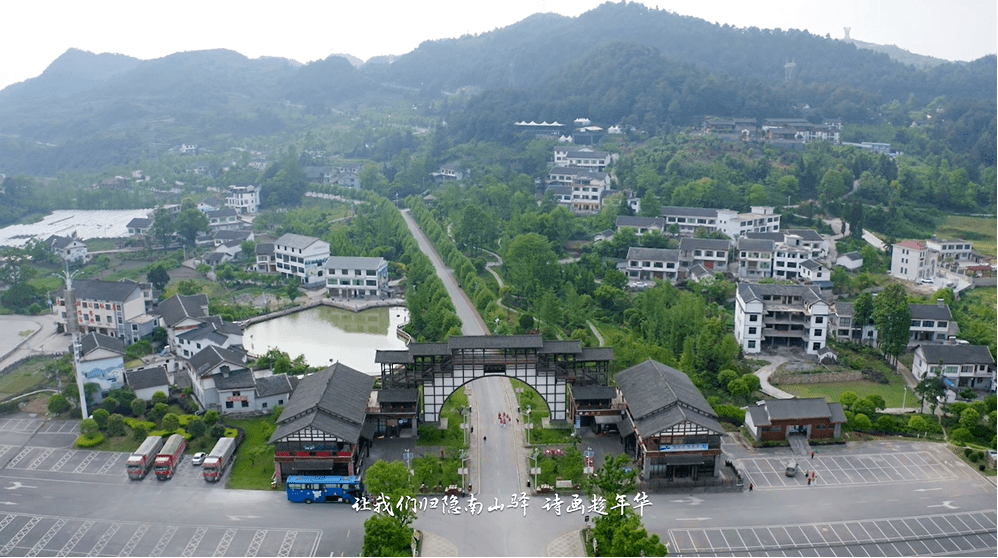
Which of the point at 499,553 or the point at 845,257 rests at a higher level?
the point at 845,257

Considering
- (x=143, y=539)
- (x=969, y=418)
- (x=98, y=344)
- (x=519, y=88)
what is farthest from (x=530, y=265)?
(x=519, y=88)

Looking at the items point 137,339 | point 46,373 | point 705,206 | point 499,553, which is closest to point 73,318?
point 46,373

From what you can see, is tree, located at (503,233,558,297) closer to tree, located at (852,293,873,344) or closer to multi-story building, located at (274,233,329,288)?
multi-story building, located at (274,233,329,288)

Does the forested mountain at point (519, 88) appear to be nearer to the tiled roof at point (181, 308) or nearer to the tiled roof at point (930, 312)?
the tiled roof at point (930, 312)

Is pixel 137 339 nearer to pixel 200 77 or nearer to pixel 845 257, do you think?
pixel 845 257

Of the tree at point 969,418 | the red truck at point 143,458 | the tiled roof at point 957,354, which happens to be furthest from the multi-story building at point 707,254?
the red truck at point 143,458

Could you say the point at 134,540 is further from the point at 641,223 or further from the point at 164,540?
the point at 641,223
